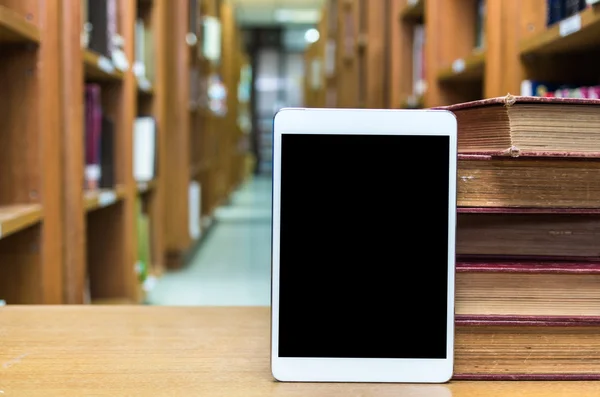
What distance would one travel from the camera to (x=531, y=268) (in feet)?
2.03

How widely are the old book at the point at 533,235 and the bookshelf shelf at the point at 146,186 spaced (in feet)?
8.26

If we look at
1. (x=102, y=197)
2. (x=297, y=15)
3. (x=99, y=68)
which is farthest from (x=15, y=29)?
(x=297, y=15)

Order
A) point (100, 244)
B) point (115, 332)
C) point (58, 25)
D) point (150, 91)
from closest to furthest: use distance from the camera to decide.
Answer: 1. point (115, 332)
2. point (58, 25)
3. point (100, 244)
4. point (150, 91)

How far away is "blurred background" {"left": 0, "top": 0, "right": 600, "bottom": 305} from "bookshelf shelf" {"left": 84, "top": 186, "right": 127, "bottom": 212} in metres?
0.01

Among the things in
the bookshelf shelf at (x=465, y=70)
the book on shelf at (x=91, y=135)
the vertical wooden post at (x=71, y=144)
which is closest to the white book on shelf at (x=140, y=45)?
the book on shelf at (x=91, y=135)

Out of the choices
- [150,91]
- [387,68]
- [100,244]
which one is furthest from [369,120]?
[387,68]

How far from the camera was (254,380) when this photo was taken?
62cm

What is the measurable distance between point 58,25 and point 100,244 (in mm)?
1191

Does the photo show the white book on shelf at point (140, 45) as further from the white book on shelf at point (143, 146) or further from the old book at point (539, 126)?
the old book at point (539, 126)

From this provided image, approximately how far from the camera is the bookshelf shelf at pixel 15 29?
4.40 ft

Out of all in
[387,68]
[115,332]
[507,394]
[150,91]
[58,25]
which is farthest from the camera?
[387,68]

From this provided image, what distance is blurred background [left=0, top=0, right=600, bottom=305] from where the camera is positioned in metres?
1.57

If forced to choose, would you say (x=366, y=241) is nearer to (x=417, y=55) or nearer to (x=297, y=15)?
(x=417, y=55)

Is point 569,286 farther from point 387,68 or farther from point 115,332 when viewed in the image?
point 387,68
